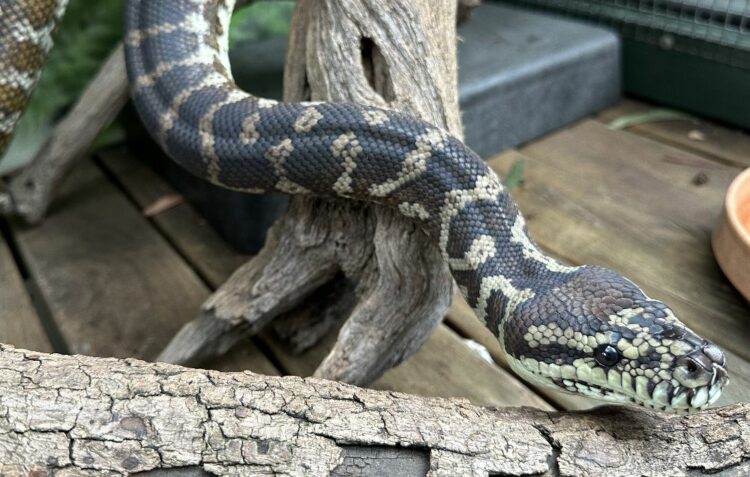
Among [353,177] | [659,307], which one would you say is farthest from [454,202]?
[659,307]

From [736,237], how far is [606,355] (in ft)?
3.21

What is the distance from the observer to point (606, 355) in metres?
1.34

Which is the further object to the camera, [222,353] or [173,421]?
[222,353]

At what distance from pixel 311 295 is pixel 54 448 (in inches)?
44.1

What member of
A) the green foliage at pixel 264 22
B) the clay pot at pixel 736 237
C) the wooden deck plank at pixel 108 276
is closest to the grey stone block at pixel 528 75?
the green foliage at pixel 264 22

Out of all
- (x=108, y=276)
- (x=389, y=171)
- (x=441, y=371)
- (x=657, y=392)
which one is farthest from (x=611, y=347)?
(x=108, y=276)

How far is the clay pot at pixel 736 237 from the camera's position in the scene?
1.99 metres

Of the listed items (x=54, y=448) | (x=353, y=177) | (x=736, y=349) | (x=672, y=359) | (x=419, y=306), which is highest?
(x=353, y=177)

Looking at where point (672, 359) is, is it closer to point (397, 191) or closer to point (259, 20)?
point (397, 191)

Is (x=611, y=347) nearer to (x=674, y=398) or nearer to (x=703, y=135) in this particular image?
(x=674, y=398)

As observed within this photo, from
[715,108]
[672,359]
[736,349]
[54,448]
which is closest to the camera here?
[54,448]

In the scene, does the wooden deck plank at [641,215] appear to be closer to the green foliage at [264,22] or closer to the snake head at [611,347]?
the snake head at [611,347]

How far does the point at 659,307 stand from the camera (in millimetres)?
1366

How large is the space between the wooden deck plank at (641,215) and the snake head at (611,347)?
0.64m
